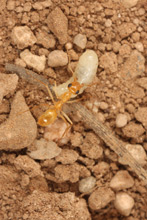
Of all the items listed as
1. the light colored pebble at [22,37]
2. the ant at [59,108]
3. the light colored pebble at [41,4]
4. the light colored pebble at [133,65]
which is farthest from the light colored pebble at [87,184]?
the light colored pebble at [41,4]

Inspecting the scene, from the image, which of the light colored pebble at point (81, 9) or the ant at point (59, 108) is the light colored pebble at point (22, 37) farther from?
the light colored pebble at point (81, 9)

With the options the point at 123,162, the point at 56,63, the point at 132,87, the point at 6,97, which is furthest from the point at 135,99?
the point at 6,97

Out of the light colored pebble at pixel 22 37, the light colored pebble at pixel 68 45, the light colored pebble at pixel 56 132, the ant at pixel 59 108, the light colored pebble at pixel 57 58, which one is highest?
the light colored pebble at pixel 22 37

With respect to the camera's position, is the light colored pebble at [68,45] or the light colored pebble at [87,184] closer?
the light colored pebble at [87,184]

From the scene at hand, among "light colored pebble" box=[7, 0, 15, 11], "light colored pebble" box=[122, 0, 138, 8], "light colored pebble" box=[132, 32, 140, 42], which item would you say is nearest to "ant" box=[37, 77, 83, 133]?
"light colored pebble" box=[132, 32, 140, 42]

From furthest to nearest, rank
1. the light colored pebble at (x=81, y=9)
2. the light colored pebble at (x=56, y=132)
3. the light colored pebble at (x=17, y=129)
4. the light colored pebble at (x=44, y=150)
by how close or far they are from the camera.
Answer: the light colored pebble at (x=81, y=9)
the light colored pebble at (x=56, y=132)
the light colored pebble at (x=44, y=150)
the light colored pebble at (x=17, y=129)
